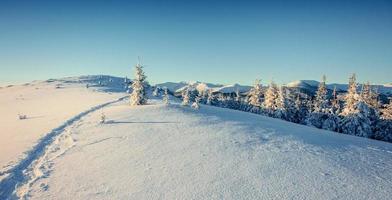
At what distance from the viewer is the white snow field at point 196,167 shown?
1283 centimetres

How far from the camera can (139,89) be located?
44125 millimetres

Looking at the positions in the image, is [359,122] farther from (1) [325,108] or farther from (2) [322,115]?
(1) [325,108]

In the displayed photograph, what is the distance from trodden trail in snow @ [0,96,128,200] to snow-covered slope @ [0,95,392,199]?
5cm

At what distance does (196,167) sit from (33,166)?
8.70 meters

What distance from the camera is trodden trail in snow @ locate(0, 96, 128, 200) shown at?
43.3ft

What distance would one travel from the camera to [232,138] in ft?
69.4

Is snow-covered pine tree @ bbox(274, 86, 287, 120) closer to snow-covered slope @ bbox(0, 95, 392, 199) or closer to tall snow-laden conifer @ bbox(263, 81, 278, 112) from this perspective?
tall snow-laden conifer @ bbox(263, 81, 278, 112)

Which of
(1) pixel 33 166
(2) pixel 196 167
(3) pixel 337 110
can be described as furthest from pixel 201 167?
(3) pixel 337 110

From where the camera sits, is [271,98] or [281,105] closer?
[281,105]

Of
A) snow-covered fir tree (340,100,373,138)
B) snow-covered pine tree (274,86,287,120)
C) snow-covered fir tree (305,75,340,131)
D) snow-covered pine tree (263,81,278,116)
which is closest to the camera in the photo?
snow-covered fir tree (340,100,373,138)

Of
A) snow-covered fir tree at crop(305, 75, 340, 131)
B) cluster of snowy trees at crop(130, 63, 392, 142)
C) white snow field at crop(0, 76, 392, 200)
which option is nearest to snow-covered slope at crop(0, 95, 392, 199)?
white snow field at crop(0, 76, 392, 200)

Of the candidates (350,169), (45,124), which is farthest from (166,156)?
(45,124)

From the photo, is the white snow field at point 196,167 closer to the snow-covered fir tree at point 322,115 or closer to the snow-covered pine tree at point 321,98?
the snow-covered fir tree at point 322,115

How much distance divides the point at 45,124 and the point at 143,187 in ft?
68.7
